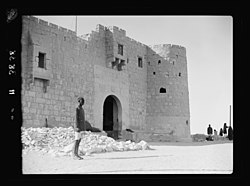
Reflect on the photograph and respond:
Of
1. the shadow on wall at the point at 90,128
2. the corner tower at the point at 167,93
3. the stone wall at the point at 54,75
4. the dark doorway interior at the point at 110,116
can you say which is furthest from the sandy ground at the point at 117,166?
the corner tower at the point at 167,93

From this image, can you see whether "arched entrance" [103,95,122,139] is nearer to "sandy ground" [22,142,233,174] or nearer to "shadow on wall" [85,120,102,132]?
"shadow on wall" [85,120,102,132]

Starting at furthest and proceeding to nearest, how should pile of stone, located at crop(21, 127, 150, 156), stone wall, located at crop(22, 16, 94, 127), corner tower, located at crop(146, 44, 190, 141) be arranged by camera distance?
corner tower, located at crop(146, 44, 190, 141)
stone wall, located at crop(22, 16, 94, 127)
pile of stone, located at crop(21, 127, 150, 156)

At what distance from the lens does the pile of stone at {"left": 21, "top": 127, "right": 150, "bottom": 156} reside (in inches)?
339

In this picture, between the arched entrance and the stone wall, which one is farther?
the arched entrance

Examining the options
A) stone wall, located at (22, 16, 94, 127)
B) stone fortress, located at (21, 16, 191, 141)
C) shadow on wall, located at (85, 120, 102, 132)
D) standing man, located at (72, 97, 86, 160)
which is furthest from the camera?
shadow on wall, located at (85, 120, 102, 132)

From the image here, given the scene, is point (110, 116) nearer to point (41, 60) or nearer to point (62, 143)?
point (41, 60)

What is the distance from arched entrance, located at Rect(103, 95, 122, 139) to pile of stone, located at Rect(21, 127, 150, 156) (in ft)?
17.0

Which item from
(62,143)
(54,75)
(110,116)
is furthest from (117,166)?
(110,116)

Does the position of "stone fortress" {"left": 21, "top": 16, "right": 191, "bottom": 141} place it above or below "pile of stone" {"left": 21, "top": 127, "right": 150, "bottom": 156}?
above

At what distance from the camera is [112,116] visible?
17125mm

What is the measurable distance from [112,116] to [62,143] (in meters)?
7.55

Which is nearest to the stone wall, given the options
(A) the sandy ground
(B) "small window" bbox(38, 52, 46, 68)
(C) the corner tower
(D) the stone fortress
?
(D) the stone fortress
